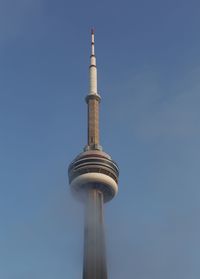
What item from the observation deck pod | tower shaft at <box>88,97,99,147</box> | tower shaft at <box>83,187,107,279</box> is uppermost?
tower shaft at <box>88,97,99,147</box>

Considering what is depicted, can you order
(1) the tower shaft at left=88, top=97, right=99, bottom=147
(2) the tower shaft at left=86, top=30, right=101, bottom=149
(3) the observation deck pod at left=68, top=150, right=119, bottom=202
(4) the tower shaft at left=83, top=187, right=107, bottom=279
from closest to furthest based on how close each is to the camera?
1. (4) the tower shaft at left=83, top=187, right=107, bottom=279
2. (3) the observation deck pod at left=68, top=150, right=119, bottom=202
3. (1) the tower shaft at left=88, top=97, right=99, bottom=147
4. (2) the tower shaft at left=86, top=30, right=101, bottom=149

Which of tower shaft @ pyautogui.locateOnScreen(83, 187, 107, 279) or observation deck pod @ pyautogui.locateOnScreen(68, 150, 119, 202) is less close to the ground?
observation deck pod @ pyautogui.locateOnScreen(68, 150, 119, 202)

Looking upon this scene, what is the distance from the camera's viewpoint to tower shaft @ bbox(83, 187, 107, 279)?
126 m

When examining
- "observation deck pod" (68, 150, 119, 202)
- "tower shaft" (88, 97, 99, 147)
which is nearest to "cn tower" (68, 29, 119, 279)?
"observation deck pod" (68, 150, 119, 202)

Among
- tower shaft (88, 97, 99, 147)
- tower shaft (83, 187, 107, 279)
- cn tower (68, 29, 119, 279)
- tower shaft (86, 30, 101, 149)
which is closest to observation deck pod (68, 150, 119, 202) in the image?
cn tower (68, 29, 119, 279)

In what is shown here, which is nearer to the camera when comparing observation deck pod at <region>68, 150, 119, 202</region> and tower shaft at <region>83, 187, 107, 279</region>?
tower shaft at <region>83, 187, 107, 279</region>

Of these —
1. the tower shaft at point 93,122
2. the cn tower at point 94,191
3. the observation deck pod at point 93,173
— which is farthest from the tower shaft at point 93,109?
the observation deck pod at point 93,173

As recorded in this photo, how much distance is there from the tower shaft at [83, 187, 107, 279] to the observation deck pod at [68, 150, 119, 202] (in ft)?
9.50

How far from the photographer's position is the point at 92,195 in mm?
132000

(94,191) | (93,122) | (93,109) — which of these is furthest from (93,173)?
(93,109)

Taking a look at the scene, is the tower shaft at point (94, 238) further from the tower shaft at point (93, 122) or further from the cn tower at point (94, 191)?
the tower shaft at point (93, 122)

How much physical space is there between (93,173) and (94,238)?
1783cm

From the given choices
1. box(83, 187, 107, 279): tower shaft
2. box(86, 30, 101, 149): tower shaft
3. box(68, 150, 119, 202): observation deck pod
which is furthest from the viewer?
box(86, 30, 101, 149): tower shaft

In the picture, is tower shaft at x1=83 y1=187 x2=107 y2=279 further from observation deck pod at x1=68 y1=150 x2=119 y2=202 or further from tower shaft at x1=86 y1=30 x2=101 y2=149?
tower shaft at x1=86 y1=30 x2=101 y2=149
